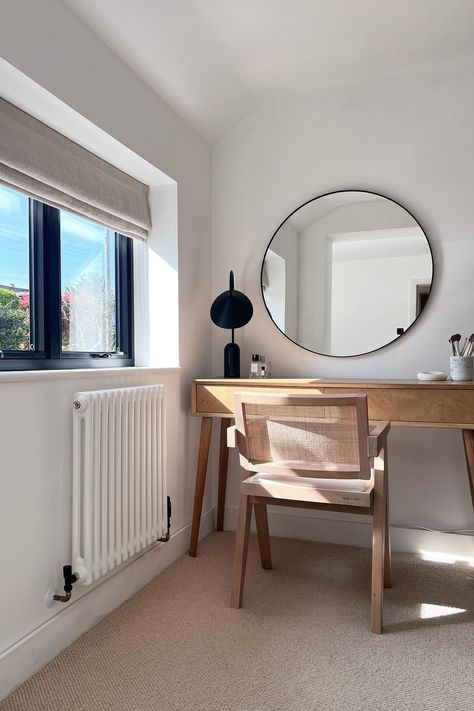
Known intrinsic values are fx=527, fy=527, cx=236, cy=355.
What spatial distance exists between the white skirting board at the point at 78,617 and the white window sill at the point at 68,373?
0.78 meters

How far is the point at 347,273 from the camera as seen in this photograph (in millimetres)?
2695

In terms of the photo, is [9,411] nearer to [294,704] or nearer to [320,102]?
[294,704]

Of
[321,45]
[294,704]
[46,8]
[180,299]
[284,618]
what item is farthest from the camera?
[180,299]

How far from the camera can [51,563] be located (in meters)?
1.74

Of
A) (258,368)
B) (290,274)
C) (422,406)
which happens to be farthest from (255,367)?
(422,406)

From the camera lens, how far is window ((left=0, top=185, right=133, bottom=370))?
1.85 metres

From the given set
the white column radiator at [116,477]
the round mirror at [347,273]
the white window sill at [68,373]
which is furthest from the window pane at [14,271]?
the round mirror at [347,273]

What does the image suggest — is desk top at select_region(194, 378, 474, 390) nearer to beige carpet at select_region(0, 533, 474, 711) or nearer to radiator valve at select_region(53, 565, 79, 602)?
beige carpet at select_region(0, 533, 474, 711)

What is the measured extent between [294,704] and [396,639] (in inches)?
19.6

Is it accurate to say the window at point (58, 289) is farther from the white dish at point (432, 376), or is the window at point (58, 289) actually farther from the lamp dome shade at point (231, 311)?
the white dish at point (432, 376)

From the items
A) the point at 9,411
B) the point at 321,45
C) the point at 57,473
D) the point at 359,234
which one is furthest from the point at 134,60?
the point at 57,473

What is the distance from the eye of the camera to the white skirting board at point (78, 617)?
155 centimetres

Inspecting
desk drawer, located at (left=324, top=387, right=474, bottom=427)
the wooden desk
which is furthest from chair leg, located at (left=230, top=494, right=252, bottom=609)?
desk drawer, located at (left=324, top=387, right=474, bottom=427)

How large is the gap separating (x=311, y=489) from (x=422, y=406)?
2.08 ft
